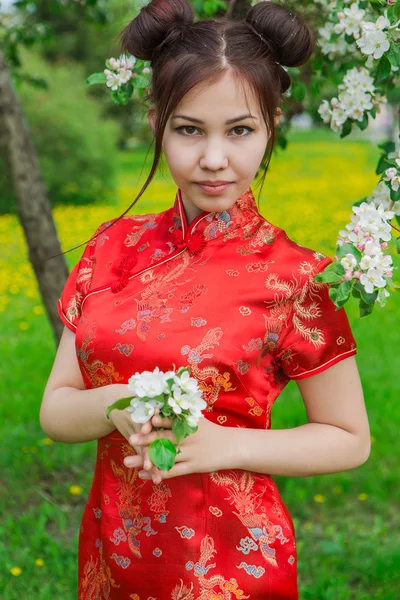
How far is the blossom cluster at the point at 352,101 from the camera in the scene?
7.22ft

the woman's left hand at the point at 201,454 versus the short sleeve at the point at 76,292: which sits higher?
the short sleeve at the point at 76,292

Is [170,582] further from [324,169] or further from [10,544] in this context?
[324,169]

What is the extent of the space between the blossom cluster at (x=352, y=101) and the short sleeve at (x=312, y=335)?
737mm

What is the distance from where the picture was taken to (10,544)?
361 cm

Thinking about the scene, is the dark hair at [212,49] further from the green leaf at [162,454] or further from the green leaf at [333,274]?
the green leaf at [162,454]

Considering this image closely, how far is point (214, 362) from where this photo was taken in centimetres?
163

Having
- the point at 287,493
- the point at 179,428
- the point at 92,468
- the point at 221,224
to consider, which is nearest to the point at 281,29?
the point at 221,224

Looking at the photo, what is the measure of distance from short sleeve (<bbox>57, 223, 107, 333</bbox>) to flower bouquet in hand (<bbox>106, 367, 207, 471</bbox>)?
48 centimetres

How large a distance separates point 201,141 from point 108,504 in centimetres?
82

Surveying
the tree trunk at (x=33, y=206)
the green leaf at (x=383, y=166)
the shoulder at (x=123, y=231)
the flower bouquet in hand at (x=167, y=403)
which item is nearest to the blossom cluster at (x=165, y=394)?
the flower bouquet in hand at (x=167, y=403)

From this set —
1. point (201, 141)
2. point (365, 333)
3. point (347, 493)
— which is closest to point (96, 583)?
point (201, 141)

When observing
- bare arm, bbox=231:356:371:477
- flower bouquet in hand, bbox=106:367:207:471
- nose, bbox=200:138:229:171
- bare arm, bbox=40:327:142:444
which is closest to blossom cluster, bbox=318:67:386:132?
nose, bbox=200:138:229:171

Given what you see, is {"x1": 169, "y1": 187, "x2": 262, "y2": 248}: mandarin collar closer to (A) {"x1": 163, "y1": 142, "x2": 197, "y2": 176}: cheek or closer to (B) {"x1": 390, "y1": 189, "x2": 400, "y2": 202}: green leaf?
(A) {"x1": 163, "y1": 142, "x2": 197, "y2": 176}: cheek

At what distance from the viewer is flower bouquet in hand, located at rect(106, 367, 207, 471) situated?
1.35 metres
